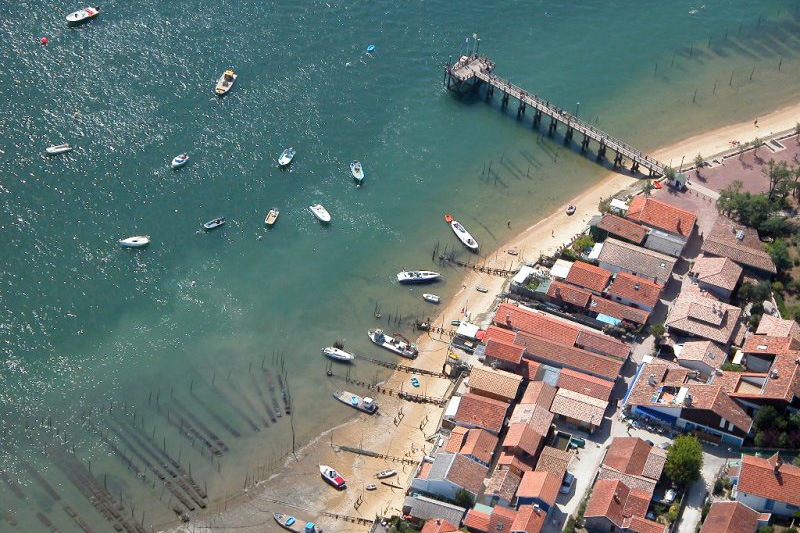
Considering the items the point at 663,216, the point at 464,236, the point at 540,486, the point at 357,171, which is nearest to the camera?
the point at 540,486

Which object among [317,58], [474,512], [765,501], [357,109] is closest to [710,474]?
[765,501]

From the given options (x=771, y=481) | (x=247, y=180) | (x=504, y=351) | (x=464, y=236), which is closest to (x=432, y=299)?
(x=464, y=236)

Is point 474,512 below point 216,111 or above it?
below

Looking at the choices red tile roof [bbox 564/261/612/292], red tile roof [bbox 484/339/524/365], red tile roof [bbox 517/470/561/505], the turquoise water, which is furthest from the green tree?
the turquoise water

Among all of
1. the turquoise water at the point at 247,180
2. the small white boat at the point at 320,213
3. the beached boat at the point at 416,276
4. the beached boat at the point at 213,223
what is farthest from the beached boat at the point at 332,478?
the beached boat at the point at 213,223

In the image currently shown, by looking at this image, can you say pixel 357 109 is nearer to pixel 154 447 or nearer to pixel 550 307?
pixel 550 307

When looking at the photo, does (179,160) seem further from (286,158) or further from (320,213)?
(320,213)

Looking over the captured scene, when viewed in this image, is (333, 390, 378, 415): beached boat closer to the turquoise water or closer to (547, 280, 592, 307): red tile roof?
the turquoise water
